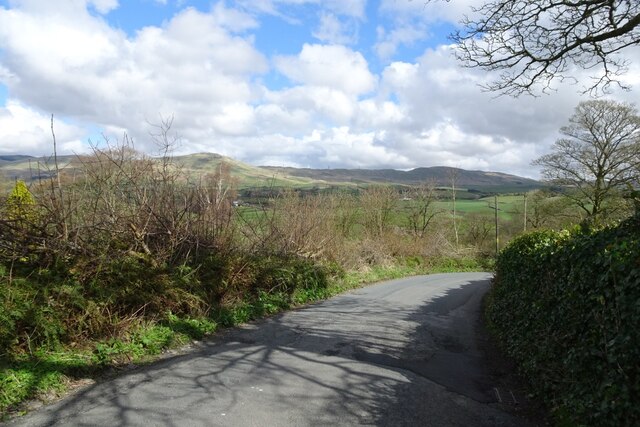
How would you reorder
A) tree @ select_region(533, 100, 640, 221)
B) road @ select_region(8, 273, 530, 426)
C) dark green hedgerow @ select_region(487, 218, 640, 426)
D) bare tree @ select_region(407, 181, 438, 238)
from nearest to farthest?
dark green hedgerow @ select_region(487, 218, 640, 426)
road @ select_region(8, 273, 530, 426)
tree @ select_region(533, 100, 640, 221)
bare tree @ select_region(407, 181, 438, 238)

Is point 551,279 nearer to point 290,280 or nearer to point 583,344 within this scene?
point 583,344

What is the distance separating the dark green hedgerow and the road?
916 millimetres

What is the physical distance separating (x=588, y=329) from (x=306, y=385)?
366cm

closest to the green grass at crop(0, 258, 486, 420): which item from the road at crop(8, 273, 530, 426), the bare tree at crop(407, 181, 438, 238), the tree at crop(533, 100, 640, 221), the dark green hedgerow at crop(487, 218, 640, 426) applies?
the road at crop(8, 273, 530, 426)

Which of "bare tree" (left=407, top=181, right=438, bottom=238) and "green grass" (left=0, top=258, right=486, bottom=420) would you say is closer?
"green grass" (left=0, top=258, right=486, bottom=420)

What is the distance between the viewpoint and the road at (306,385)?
17.2ft

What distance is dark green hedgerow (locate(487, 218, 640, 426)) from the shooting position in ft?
11.9

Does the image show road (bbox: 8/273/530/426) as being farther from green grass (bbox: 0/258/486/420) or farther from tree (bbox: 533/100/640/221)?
tree (bbox: 533/100/640/221)

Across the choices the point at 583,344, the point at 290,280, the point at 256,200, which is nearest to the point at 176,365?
the point at 583,344

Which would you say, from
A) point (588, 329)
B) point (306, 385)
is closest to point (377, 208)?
point (306, 385)

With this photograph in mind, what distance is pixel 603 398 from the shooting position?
3.88m

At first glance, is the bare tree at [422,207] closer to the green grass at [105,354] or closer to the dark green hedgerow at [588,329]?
the green grass at [105,354]

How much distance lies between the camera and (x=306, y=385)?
635 cm

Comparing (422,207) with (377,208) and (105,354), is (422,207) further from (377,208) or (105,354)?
(105,354)
